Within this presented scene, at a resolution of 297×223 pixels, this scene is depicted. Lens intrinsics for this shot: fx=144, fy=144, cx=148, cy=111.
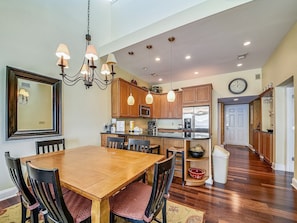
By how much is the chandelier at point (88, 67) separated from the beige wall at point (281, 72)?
3.39 metres

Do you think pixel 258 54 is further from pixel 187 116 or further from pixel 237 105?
pixel 237 105

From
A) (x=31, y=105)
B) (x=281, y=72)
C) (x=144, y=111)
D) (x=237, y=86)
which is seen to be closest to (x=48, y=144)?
(x=31, y=105)

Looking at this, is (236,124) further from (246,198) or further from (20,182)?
(20,182)

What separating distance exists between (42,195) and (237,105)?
8.01 metres

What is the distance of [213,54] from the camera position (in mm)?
3822

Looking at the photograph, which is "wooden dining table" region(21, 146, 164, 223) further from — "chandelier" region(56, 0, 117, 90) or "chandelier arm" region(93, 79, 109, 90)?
"chandelier arm" region(93, 79, 109, 90)

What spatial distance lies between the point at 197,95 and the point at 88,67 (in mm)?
3999

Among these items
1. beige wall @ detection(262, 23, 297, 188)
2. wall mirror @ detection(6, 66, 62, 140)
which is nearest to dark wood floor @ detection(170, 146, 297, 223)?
beige wall @ detection(262, 23, 297, 188)

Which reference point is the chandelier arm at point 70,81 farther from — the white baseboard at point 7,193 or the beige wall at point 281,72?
the beige wall at point 281,72

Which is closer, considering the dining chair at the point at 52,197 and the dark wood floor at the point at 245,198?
the dining chair at the point at 52,197

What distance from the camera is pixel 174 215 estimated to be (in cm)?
188

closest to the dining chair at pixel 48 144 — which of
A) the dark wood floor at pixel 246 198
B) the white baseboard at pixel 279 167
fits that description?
the dark wood floor at pixel 246 198

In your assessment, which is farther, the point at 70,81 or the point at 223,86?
the point at 223,86

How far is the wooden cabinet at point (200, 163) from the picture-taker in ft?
9.06
